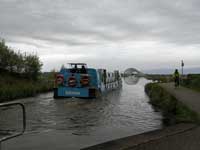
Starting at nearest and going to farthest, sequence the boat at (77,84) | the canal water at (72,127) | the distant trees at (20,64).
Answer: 1. the canal water at (72,127)
2. the boat at (77,84)
3. the distant trees at (20,64)

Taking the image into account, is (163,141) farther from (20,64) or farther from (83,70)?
(20,64)

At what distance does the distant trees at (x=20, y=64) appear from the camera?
41969mm

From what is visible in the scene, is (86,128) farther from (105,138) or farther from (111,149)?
(111,149)

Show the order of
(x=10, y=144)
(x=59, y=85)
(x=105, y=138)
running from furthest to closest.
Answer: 1. (x=59, y=85)
2. (x=105, y=138)
3. (x=10, y=144)

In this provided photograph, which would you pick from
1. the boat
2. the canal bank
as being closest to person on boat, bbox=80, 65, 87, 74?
the boat

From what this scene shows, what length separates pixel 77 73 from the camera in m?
22.0

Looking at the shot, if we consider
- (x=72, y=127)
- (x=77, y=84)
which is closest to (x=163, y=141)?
(x=72, y=127)

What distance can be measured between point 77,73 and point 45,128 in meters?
11.5

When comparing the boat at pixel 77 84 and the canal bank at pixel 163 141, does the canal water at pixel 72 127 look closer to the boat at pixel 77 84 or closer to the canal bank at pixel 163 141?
the canal bank at pixel 163 141

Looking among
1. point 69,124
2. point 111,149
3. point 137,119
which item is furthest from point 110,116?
point 111,149

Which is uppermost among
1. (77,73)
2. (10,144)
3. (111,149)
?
(77,73)

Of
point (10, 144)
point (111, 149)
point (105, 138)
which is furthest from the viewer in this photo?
point (105, 138)

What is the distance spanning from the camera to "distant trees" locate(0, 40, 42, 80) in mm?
41969

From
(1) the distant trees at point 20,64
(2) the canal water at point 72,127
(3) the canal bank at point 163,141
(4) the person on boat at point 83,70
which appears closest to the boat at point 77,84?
(4) the person on boat at point 83,70
